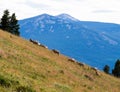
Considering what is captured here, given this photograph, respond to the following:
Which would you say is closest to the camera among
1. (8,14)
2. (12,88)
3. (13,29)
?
(12,88)

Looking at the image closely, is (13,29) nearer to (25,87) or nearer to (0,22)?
(0,22)

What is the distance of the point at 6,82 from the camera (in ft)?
62.8

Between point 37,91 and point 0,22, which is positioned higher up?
point 0,22

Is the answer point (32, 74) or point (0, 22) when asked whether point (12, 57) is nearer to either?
point (32, 74)

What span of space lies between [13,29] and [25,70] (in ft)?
238

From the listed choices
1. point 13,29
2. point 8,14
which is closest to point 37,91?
point 8,14

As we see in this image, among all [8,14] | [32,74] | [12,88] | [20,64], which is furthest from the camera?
[8,14]

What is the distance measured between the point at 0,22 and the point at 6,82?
73.3m

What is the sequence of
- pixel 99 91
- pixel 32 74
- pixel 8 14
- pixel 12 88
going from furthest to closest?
1. pixel 8 14
2. pixel 99 91
3. pixel 32 74
4. pixel 12 88

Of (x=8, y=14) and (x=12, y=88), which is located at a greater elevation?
(x=8, y=14)

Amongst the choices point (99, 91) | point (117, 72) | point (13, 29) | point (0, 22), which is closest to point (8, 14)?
point (0, 22)

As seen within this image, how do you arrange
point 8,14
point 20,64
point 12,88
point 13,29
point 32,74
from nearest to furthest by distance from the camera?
point 12,88
point 32,74
point 20,64
point 8,14
point 13,29

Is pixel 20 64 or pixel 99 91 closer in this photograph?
pixel 20 64

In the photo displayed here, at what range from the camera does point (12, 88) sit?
18672mm
